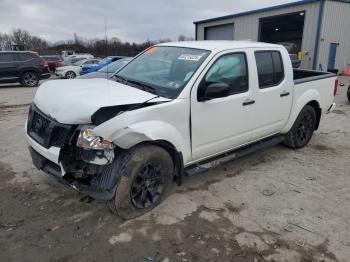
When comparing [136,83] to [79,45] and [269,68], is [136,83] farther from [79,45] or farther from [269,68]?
[79,45]

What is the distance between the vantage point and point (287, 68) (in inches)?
195

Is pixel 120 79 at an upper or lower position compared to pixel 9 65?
upper

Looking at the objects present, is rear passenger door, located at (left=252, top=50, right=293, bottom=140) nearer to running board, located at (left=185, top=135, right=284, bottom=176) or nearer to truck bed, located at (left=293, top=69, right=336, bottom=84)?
running board, located at (left=185, top=135, right=284, bottom=176)

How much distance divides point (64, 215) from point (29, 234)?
417 millimetres

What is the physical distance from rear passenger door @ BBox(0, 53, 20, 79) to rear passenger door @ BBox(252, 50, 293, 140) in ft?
46.3

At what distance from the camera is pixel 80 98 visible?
318 centimetres

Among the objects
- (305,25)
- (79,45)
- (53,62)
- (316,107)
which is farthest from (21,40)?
(316,107)

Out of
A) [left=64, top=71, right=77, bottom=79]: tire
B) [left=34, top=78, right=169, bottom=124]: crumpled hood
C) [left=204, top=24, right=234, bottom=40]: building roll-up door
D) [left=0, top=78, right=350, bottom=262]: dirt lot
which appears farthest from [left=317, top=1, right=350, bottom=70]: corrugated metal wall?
[left=34, top=78, right=169, bottom=124]: crumpled hood

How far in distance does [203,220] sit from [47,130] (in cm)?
191

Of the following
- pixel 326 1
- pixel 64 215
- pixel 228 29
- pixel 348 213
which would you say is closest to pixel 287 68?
pixel 348 213

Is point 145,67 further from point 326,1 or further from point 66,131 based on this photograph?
point 326,1

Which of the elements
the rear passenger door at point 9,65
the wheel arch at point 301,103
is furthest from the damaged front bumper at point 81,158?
the rear passenger door at point 9,65

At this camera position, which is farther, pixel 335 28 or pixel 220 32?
pixel 220 32

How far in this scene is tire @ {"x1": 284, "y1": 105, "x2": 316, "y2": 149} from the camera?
5504 millimetres
